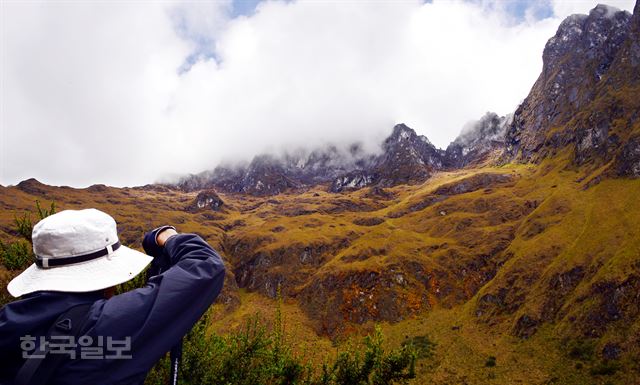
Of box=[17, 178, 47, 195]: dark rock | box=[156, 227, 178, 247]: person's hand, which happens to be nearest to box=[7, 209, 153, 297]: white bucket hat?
box=[156, 227, 178, 247]: person's hand

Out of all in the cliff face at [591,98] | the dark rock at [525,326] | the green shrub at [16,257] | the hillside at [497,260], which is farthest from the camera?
the cliff face at [591,98]

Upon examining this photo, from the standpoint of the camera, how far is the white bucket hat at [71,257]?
3184mm

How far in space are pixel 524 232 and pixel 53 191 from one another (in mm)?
200774

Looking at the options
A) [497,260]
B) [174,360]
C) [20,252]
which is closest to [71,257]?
[174,360]

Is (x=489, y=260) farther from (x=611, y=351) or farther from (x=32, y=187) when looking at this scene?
(x=32, y=187)

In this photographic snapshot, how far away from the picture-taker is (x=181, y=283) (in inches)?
126

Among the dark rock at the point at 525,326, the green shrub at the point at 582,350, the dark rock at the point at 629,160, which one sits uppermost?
the dark rock at the point at 629,160

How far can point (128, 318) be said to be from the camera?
3.00 meters

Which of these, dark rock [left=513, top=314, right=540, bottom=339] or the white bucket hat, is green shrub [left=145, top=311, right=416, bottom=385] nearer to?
the white bucket hat

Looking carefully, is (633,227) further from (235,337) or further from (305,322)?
(235,337)

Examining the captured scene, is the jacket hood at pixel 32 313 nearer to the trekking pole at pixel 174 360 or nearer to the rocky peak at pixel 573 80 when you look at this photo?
the trekking pole at pixel 174 360

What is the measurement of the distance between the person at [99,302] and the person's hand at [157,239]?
1.21ft

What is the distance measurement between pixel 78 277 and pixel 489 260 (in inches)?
3921

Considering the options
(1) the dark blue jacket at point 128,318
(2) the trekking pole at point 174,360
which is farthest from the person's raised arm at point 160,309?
(2) the trekking pole at point 174,360
